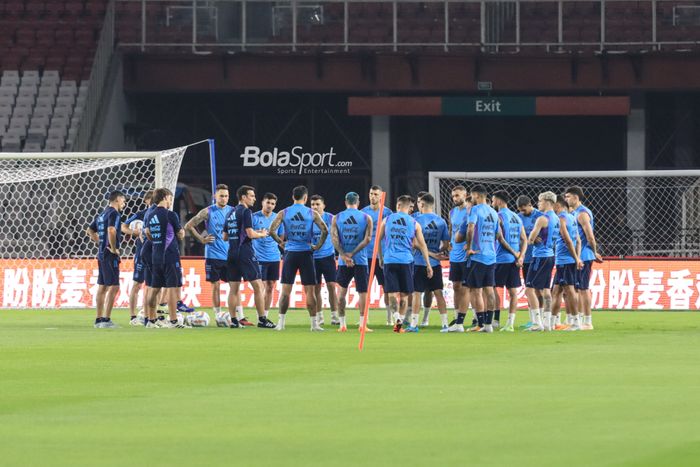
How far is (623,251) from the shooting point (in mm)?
38750

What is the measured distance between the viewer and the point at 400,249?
2177 centimetres

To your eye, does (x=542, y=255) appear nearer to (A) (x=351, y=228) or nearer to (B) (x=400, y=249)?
(B) (x=400, y=249)

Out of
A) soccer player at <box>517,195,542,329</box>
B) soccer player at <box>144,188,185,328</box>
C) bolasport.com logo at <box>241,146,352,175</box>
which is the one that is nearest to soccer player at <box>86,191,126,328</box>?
soccer player at <box>144,188,185,328</box>

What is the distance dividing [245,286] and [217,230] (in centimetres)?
797

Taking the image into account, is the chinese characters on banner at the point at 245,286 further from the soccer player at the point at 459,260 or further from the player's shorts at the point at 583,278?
the player's shorts at the point at 583,278

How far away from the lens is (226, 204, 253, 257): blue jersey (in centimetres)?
2289

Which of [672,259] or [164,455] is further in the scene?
[672,259]

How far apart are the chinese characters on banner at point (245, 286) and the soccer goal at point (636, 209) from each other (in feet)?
17.2

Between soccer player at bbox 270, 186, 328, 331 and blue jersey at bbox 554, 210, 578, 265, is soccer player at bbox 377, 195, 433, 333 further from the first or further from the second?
blue jersey at bbox 554, 210, 578, 265

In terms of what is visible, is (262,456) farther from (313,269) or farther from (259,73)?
(259,73)


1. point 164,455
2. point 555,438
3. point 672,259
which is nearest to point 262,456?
point 164,455

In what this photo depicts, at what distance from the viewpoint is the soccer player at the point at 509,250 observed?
22.6 meters

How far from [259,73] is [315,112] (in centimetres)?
333

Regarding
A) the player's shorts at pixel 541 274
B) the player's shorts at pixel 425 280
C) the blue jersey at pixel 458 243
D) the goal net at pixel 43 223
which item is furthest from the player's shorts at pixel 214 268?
the goal net at pixel 43 223
